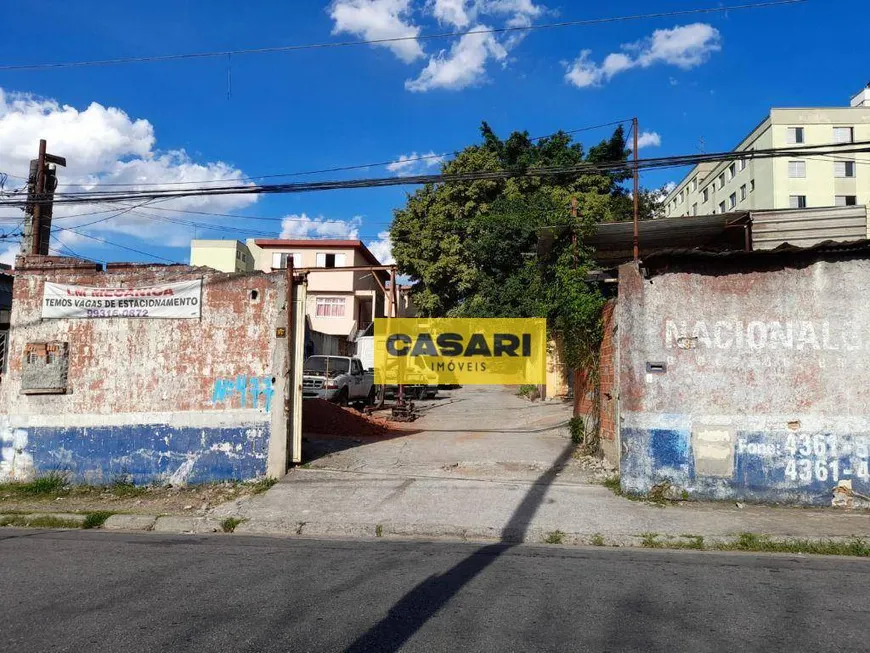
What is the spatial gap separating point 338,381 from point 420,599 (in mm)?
13776

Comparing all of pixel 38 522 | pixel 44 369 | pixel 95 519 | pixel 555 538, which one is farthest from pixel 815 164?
pixel 38 522

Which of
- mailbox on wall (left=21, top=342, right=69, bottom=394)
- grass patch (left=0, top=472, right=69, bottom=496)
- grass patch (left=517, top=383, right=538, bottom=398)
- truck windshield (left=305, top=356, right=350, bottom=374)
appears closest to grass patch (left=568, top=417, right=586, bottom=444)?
grass patch (left=0, top=472, right=69, bottom=496)

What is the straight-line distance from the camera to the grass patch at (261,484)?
28.8 feet

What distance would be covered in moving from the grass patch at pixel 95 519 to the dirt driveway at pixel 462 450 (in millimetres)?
2984

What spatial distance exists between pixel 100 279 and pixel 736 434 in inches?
376

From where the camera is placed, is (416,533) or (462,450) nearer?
(416,533)

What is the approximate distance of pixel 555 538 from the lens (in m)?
6.96

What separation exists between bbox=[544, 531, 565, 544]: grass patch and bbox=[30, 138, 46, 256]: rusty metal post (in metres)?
9.96

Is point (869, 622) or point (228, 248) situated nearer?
point (869, 622)

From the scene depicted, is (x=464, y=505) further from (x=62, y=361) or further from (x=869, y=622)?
(x=62, y=361)

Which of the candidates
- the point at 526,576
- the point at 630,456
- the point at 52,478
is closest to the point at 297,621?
the point at 526,576

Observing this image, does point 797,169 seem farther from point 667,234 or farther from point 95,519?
point 95,519

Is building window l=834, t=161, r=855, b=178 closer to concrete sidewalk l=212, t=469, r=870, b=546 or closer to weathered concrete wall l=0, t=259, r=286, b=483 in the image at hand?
concrete sidewalk l=212, t=469, r=870, b=546

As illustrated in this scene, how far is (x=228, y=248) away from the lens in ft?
154
